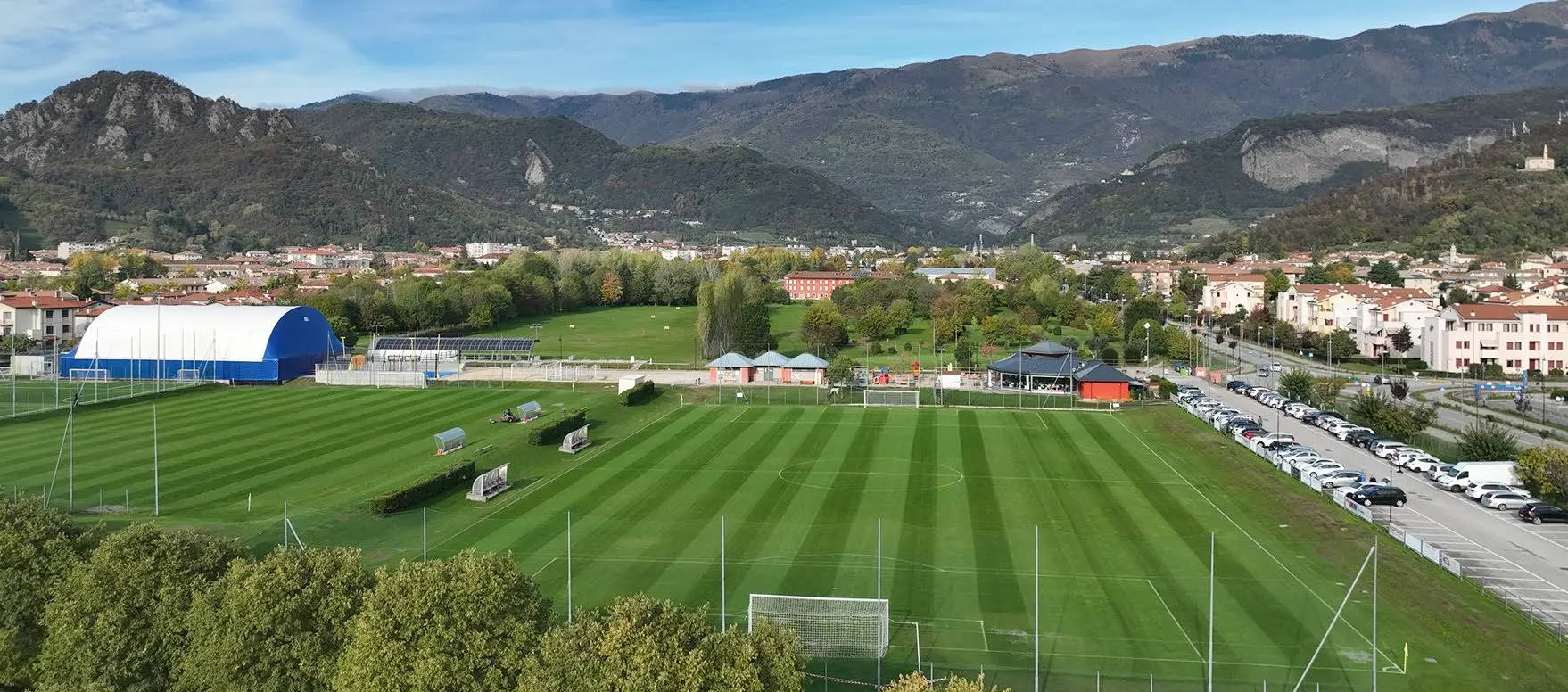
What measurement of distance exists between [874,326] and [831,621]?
224 feet

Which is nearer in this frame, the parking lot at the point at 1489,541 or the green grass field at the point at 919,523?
the green grass field at the point at 919,523

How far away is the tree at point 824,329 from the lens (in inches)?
3207

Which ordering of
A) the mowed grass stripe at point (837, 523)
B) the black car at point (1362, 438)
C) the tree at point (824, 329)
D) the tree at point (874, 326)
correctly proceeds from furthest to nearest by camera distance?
the tree at point (874, 326), the tree at point (824, 329), the black car at point (1362, 438), the mowed grass stripe at point (837, 523)

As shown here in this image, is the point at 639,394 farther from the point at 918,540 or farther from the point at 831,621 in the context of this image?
the point at 831,621

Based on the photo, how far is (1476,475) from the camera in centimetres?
3456

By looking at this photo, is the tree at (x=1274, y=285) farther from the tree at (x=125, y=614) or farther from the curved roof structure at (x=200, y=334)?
the tree at (x=125, y=614)

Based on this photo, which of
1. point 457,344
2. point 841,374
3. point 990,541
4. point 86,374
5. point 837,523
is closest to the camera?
point 990,541

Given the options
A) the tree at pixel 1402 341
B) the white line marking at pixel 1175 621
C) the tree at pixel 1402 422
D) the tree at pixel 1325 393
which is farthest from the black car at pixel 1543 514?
the tree at pixel 1402 341

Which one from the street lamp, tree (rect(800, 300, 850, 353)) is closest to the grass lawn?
tree (rect(800, 300, 850, 353))

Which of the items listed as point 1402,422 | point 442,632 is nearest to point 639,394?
point 1402,422

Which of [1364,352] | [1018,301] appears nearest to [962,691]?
[1364,352]

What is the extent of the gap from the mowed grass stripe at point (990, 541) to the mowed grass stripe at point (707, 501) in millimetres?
6056

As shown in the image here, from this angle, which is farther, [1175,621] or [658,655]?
[1175,621]

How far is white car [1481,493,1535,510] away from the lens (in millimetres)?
31594
